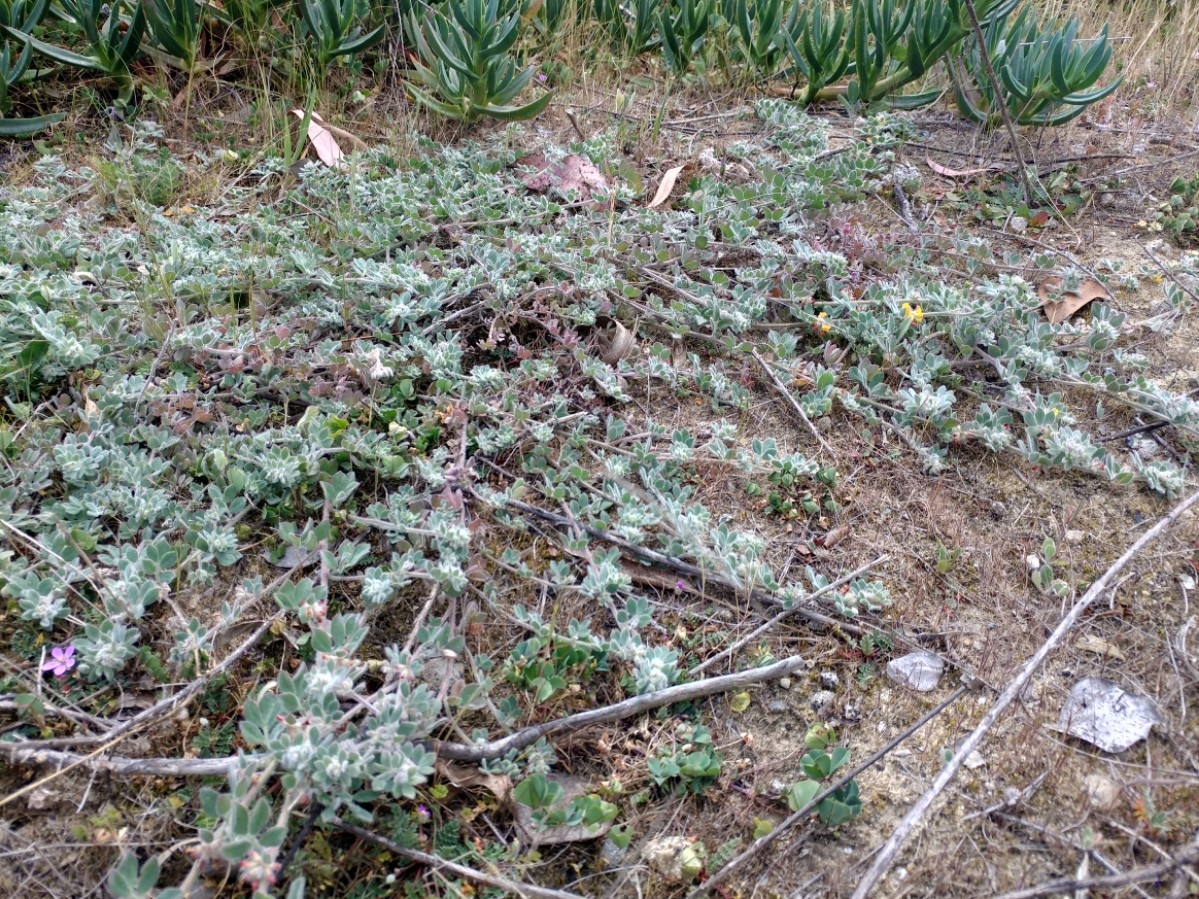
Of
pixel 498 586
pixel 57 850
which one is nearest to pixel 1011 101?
pixel 498 586

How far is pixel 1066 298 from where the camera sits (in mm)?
2979

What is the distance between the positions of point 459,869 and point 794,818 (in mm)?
632

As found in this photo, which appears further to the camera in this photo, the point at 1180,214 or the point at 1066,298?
the point at 1180,214

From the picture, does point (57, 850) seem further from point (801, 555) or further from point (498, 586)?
point (801, 555)

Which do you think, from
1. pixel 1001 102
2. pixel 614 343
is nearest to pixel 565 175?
pixel 614 343

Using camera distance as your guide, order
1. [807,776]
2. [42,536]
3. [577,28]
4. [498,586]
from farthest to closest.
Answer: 1. [577,28]
2. [498,586]
3. [42,536]
4. [807,776]

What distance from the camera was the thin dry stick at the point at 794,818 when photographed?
5.28 ft

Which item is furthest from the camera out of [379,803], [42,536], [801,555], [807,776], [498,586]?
[801,555]

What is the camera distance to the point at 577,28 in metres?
4.43

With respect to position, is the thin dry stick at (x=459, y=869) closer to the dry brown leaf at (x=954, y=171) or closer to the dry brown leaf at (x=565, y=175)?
the dry brown leaf at (x=565, y=175)

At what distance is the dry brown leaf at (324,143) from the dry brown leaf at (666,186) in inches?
47.4

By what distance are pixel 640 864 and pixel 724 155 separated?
2.91 m

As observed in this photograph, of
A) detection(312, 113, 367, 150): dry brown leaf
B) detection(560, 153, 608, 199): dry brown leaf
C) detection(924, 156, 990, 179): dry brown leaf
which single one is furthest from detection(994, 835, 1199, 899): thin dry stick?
detection(312, 113, 367, 150): dry brown leaf

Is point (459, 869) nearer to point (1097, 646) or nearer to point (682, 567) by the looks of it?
point (682, 567)
